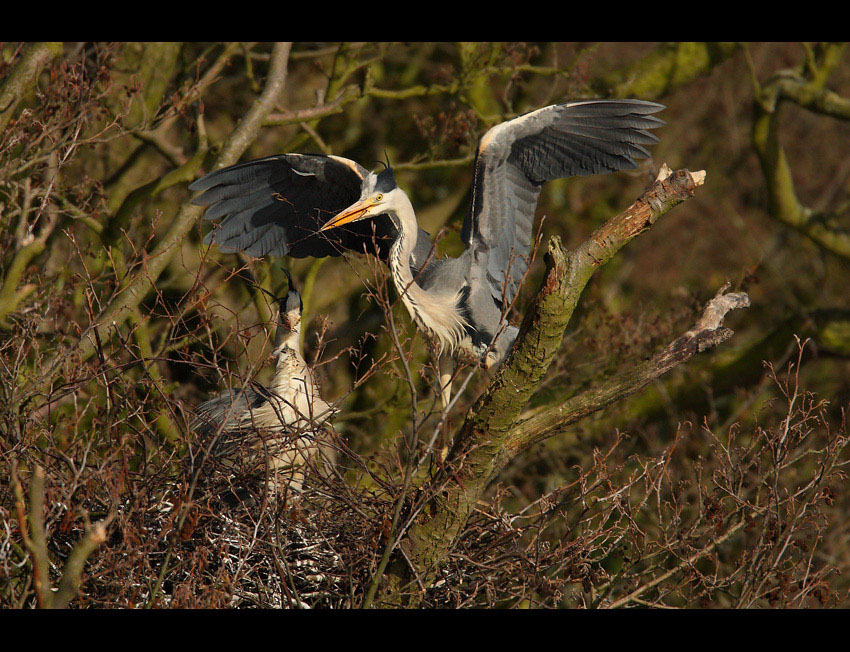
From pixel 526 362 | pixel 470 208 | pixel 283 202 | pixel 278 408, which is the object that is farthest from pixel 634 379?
pixel 283 202

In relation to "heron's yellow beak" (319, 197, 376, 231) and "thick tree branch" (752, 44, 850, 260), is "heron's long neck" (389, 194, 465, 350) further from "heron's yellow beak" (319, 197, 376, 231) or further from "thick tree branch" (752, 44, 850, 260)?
"thick tree branch" (752, 44, 850, 260)

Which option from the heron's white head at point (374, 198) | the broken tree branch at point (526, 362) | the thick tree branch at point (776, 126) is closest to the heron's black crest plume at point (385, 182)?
the heron's white head at point (374, 198)

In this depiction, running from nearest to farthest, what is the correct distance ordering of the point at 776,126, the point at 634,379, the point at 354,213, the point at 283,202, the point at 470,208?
1. the point at 634,379
2. the point at 354,213
3. the point at 470,208
4. the point at 283,202
5. the point at 776,126

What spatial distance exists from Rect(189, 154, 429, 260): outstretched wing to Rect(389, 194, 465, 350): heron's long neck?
0.11 m

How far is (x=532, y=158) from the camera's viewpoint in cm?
461

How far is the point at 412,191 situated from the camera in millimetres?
7562

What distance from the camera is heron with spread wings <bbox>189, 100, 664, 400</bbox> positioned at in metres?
4.42

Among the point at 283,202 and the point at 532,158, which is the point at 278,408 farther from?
the point at 532,158

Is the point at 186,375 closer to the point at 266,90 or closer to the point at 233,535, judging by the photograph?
the point at 266,90

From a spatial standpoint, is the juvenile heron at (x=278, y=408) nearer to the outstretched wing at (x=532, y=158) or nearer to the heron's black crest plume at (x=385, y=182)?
the heron's black crest plume at (x=385, y=182)

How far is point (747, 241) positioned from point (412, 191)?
4.56 metres

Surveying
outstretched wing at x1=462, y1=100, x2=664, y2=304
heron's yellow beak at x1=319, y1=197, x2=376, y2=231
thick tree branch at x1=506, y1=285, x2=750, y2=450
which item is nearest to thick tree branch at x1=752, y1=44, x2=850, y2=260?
outstretched wing at x1=462, y1=100, x2=664, y2=304

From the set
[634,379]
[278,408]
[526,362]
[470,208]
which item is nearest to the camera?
[526,362]

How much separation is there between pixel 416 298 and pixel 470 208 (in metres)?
0.54
